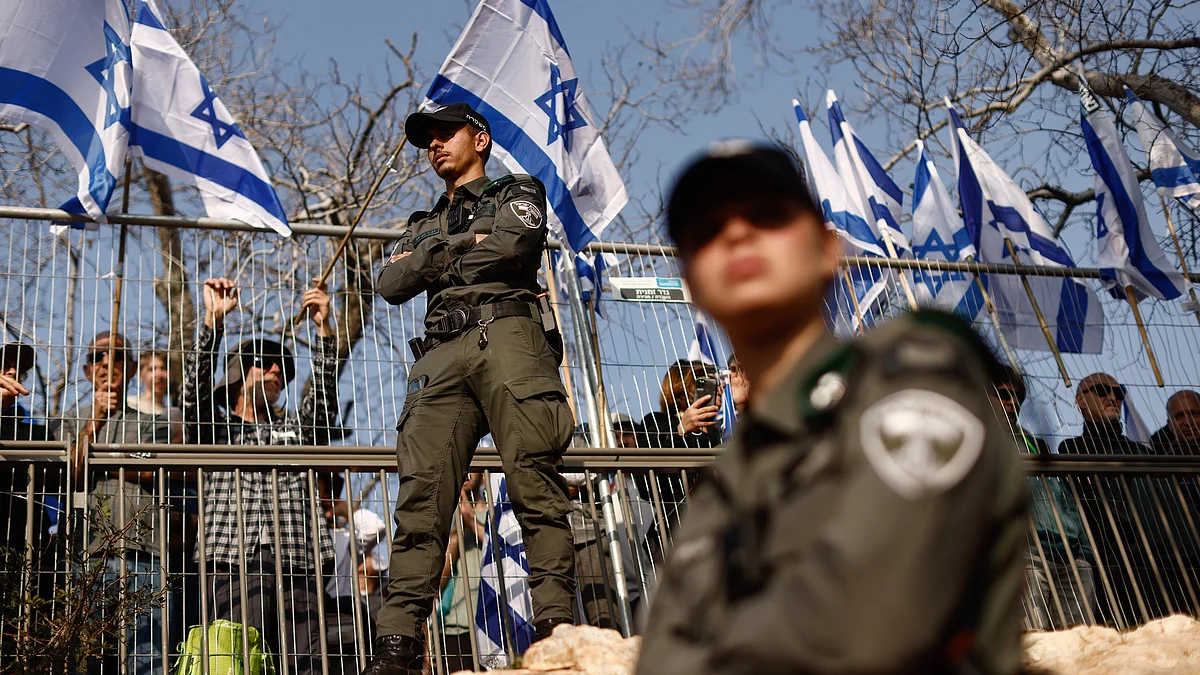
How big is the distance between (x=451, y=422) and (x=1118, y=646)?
2.62 m

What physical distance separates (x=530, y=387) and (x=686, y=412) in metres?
1.94

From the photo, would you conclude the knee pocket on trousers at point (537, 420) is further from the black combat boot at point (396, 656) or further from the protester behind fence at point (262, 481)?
the protester behind fence at point (262, 481)

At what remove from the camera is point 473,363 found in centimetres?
484

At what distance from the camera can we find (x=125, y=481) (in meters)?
5.54

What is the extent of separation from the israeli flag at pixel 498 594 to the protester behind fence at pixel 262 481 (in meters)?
0.83

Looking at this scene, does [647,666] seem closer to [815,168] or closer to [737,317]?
[737,317]

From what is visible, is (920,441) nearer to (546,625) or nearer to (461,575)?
(546,625)

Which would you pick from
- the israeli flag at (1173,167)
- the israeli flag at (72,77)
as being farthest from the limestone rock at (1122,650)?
the israeli flag at (1173,167)

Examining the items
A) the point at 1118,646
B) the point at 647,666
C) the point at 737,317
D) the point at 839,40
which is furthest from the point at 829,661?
the point at 839,40

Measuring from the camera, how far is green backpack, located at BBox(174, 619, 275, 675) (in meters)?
4.95

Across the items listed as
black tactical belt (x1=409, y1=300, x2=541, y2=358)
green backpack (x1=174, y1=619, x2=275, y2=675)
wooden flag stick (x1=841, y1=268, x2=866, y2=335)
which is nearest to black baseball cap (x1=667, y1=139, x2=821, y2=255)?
black tactical belt (x1=409, y1=300, x2=541, y2=358)

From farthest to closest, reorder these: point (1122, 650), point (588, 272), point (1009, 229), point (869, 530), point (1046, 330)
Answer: point (1009, 229) < point (1046, 330) < point (588, 272) < point (1122, 650) < point (869, 530)

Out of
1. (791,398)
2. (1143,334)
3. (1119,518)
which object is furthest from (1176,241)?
(791,398)

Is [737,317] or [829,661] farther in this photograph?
[737,317]
